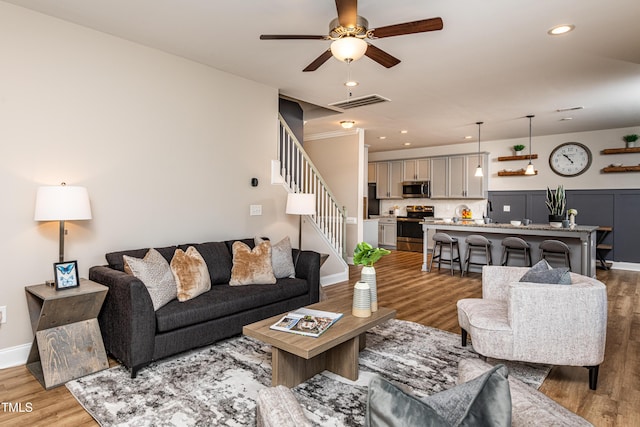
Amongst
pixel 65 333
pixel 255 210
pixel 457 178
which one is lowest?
pixel 65 333

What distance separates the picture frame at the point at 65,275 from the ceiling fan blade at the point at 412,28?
287 cm

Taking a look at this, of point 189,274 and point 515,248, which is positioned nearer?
point 189,274

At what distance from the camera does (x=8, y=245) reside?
2914mm

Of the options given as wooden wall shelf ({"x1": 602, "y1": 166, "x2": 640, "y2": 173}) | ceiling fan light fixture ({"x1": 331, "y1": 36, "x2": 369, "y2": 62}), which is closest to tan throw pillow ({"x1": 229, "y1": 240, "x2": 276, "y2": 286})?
ceiling fan light fixture ({"x1": 331, "y1": 36, "x2": 369, "y2": 62})

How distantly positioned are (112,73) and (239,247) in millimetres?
2032

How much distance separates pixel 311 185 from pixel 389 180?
16.5ft

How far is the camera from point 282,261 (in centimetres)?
399

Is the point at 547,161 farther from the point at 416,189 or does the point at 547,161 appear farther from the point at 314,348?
the point at 314,348

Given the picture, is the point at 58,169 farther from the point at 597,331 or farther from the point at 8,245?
the point at 597,331

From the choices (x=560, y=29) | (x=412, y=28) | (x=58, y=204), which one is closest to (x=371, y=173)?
(x=560, y=29)

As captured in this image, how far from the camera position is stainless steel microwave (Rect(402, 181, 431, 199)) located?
9.52 metres

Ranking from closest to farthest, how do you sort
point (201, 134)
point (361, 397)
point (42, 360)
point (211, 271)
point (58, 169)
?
1. point (361, 397)
2. point (42, 360)
3. point (58, 169)
4. point (211, 271)
5. point (201, 134)

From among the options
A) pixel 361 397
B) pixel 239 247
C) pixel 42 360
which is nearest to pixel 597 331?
pixel 361 397

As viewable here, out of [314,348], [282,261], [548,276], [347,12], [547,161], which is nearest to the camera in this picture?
[314,348]
